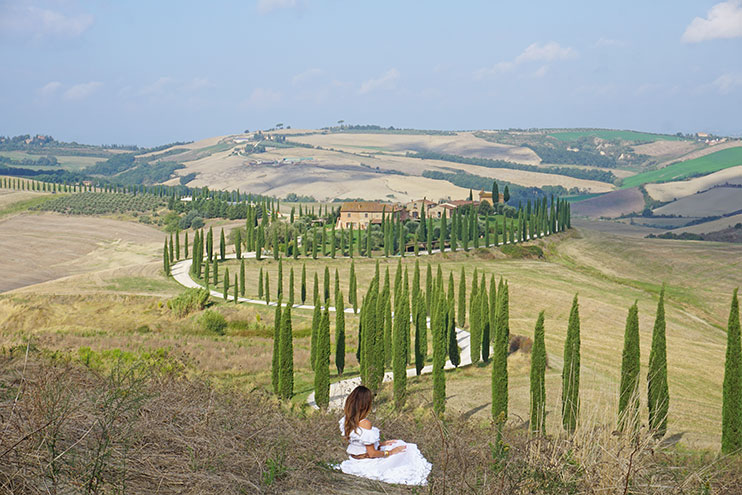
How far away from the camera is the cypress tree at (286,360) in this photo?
3912 centimetres

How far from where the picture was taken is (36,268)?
10662 cm

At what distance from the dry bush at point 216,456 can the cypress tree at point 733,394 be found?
65.7ft

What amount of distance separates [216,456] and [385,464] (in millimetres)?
2723

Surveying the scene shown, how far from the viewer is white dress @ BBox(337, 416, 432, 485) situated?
10.5 m

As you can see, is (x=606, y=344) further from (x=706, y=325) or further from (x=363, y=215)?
(x=363, y=215)

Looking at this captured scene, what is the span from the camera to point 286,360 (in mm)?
39219

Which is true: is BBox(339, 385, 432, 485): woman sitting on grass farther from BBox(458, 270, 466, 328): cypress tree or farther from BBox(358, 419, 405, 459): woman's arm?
BBox(458, 270, 466, 328): cypress tree

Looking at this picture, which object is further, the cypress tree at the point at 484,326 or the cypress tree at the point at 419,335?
the cypress tree at the point at 484,326

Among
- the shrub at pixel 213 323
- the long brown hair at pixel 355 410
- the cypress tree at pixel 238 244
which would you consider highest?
the long brown hair at pixel 355 410

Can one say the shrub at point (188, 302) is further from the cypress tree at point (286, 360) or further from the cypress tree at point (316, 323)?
the cypress tree at point (286, 360)

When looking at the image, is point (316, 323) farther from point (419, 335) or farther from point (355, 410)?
point (355, 410)

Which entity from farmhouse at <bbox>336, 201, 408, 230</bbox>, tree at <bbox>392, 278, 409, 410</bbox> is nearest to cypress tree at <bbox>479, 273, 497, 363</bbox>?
tree at <bbox>392, 278, 409, 410</bbox>

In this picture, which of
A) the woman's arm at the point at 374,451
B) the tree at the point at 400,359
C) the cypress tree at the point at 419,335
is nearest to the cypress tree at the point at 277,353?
the tree at the point at 400,359

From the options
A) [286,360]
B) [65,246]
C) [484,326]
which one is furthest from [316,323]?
[65,246]
